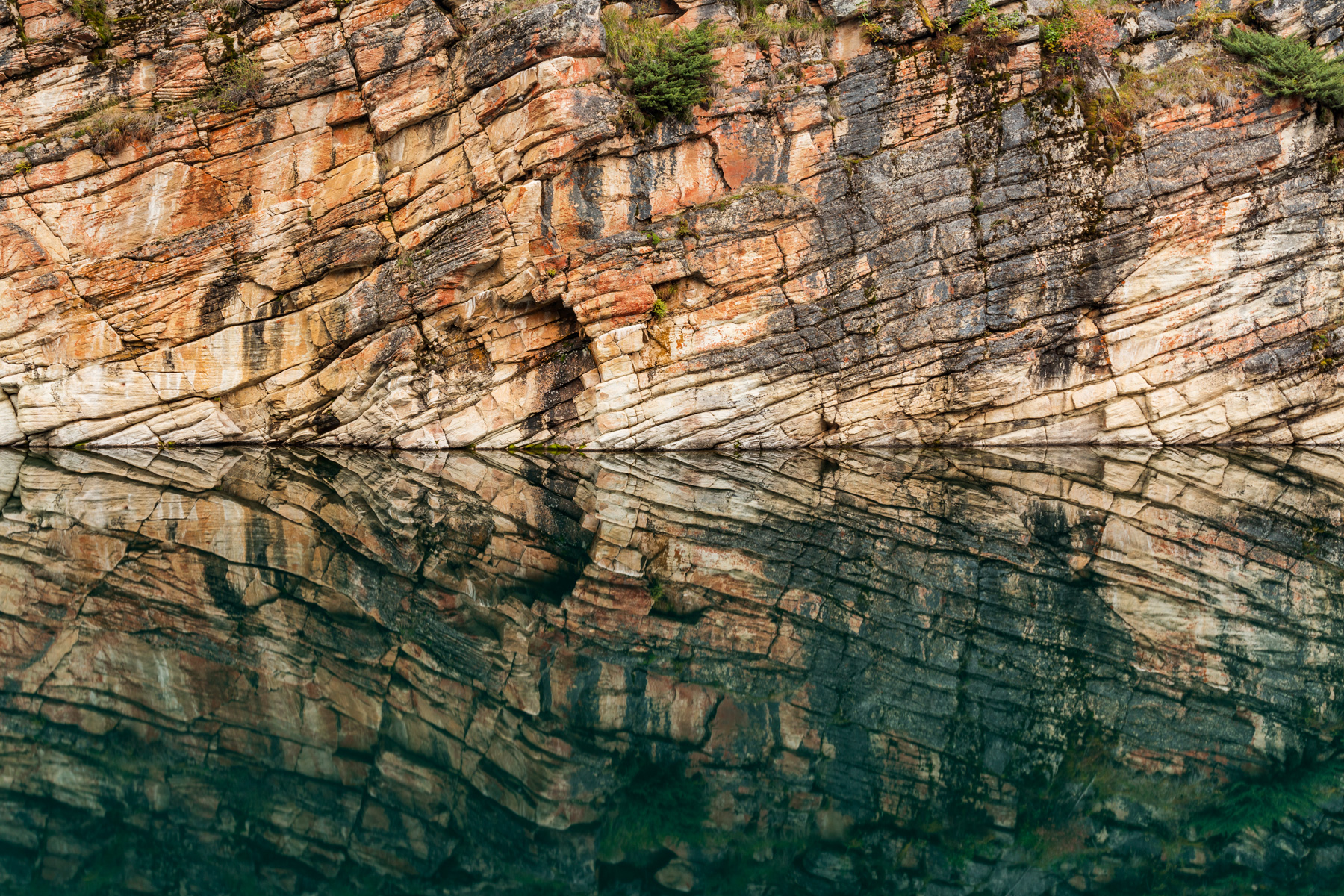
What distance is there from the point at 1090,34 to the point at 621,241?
465 inches

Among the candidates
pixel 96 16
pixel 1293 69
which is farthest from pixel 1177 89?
pixel 96 16

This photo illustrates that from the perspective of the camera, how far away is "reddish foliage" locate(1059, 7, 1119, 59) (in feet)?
69.4

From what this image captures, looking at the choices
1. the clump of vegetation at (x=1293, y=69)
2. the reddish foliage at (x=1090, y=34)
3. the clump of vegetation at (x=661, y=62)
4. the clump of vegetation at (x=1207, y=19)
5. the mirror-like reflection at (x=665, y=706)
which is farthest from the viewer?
the clump of vegetation at (x=1207, y=19)

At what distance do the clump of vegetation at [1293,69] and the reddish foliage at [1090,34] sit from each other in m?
2.55

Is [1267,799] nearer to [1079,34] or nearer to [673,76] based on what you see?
[673,76]

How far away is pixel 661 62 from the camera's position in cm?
2091

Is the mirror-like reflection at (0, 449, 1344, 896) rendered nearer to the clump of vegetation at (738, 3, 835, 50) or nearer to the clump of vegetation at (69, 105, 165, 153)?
the clump of vegetation at (69, 105, 165, 153)

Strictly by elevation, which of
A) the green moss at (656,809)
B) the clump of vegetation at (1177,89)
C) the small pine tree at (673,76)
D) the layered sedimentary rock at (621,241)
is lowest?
the green moss at (656,809)

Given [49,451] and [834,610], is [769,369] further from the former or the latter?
[49,451]

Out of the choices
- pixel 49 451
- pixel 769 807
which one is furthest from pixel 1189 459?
pixel 49 451

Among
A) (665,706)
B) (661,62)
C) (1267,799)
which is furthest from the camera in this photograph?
(661,62)

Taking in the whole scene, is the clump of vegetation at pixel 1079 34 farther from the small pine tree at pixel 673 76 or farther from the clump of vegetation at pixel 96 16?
the clump of vegetation at pixel 96 16

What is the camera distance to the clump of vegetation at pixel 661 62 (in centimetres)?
2066

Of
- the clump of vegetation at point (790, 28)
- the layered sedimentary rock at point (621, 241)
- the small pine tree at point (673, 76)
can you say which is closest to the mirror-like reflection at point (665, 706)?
the layered sedimentary rock at point (621, 241)
